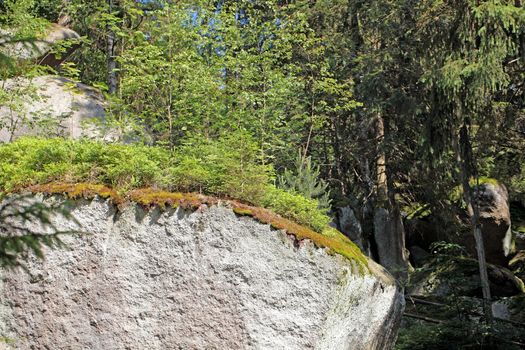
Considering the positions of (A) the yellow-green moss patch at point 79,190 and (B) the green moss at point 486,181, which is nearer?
(A) the yellow-green moss patch at point 79,190

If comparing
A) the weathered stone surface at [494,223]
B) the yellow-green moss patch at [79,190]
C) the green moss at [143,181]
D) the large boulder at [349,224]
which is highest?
the green moss at [143,181]

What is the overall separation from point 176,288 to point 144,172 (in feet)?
5.38

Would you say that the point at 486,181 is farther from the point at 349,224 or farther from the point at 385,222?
the point at 349,224

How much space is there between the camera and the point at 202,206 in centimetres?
701

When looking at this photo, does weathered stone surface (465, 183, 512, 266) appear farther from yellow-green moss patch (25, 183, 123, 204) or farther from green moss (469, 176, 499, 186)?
yellow-green moss patch (25, 183, 123, 204)

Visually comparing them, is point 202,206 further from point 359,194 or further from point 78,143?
point 359,194

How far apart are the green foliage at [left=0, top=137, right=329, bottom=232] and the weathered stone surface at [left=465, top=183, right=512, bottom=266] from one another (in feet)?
35.6

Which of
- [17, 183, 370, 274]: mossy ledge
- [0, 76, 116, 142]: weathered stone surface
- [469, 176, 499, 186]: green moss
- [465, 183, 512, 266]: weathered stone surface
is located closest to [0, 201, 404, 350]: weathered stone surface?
[17, 183, 370, 274]: mossy ledge

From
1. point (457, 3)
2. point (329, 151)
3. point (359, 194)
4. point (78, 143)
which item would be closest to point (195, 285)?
point (78, 143)

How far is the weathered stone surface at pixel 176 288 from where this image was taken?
22.0 ft

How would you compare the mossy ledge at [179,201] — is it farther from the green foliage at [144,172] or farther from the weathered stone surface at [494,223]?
the weathered stone surface at [494,223]

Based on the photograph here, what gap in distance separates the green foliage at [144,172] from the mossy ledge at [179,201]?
0.21 metres

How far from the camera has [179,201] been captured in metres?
7.02

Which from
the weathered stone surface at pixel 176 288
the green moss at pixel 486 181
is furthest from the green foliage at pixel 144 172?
the green moss at pixel 486 181
